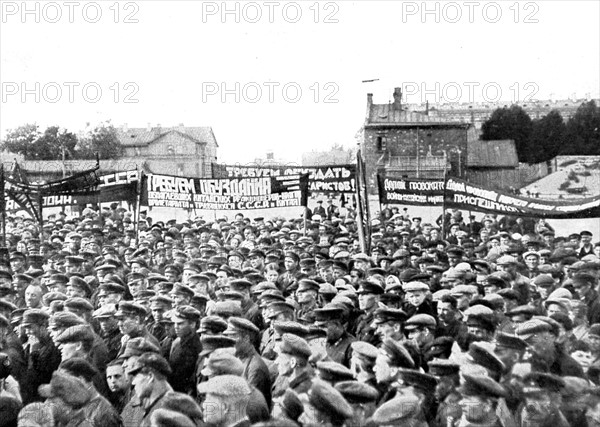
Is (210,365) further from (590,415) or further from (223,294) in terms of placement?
(223,294)

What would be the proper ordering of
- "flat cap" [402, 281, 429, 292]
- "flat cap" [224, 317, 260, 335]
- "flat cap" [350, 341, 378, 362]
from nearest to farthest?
"flat cap" [350, 341, 378, 362], "flat cap" [224, 317, 260, 335], "flat cap" [402, 281, 429, 292]

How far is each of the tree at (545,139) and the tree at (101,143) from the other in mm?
33146

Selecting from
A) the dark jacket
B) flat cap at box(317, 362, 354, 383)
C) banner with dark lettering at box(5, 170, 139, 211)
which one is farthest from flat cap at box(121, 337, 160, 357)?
banner with dark lettering at box(5, 170, 139, 211)

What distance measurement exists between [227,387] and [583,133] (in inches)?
2487

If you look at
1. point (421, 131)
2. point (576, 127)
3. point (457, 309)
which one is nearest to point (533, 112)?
point (576, 127)

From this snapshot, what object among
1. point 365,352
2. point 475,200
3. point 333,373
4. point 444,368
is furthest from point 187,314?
point 475,200

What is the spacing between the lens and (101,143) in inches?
2522

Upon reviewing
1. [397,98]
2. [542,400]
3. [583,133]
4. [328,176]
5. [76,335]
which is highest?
[397,98]

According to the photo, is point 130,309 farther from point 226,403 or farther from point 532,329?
point 532,329

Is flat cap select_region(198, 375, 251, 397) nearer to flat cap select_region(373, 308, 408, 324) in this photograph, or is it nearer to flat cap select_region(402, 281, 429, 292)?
flat cap select_region(373, 308, 408, 324)

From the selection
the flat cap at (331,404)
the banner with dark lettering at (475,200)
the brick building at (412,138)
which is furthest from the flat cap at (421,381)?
the brick building at (412,138)

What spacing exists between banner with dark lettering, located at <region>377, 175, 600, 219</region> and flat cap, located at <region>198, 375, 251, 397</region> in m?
8.95

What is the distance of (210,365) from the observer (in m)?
4.22

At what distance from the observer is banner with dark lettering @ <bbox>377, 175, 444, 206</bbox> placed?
43.3 feet
